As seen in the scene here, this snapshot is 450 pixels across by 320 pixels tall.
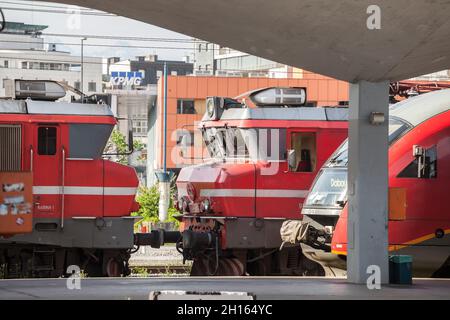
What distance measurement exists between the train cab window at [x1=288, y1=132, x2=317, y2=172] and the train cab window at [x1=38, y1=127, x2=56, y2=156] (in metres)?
4.76

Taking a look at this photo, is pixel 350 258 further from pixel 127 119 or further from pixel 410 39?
pixel 127 119

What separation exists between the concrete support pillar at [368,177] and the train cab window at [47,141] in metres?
8.10

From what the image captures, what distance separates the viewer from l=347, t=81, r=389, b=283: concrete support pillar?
13.1m

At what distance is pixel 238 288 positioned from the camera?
1254cm

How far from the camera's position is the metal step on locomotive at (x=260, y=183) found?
20547mm

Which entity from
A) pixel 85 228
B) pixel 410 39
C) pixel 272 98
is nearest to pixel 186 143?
pixel 272 98

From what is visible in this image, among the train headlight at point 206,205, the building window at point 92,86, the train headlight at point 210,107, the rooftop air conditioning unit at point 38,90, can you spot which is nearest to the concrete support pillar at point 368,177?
the train headlight at point 206,205

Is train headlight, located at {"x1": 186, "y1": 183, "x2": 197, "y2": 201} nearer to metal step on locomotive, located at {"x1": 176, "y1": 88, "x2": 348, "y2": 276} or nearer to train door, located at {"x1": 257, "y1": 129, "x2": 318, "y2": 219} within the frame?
metal step on locomotive, located at {"x1": 176, "y1": 88, "x2": 348, "y2": 276}

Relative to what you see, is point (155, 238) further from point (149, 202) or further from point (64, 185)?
point (149, 202)

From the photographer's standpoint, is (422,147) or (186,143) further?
Result: (186,143)

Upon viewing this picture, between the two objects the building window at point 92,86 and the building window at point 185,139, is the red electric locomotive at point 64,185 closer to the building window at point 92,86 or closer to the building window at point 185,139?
the building window at point 185,139

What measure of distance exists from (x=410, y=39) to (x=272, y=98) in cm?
963

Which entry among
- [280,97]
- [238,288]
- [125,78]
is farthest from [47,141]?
[125,78]

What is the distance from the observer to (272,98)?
21.3 metres
